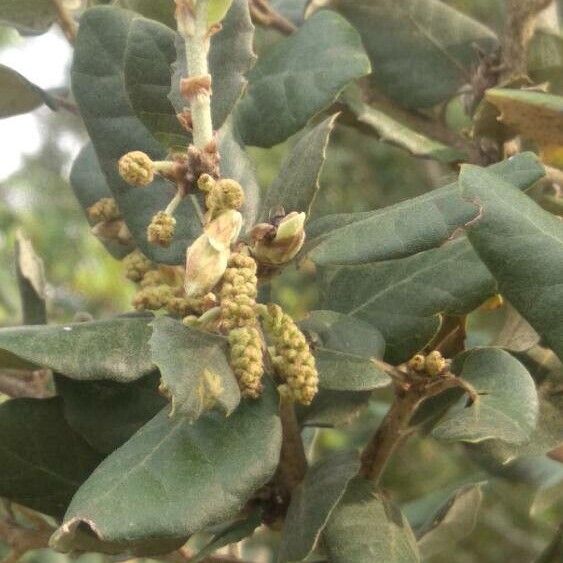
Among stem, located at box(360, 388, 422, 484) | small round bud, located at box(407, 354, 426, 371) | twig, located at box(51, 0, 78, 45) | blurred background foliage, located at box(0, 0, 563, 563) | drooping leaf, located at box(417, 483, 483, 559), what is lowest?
blurred background foliage, located at box(0, 0, 563, 563)

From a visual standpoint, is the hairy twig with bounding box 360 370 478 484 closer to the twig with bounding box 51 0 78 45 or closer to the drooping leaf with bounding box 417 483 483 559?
the drooping leaf with bounding box 417 483 483 559

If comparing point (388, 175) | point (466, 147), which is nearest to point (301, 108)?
point (466, 147)

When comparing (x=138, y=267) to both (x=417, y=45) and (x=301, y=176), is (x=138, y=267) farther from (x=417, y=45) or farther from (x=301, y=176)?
(x=417, y=45)

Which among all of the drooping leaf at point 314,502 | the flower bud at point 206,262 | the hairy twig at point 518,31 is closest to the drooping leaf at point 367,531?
the drooping leaf at point 314,502

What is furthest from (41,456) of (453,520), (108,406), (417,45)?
(417,45)

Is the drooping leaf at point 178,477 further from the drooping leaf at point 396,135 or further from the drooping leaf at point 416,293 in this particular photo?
the drooping leaf at point 396,135

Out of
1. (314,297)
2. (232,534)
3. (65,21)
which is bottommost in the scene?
(314,297)

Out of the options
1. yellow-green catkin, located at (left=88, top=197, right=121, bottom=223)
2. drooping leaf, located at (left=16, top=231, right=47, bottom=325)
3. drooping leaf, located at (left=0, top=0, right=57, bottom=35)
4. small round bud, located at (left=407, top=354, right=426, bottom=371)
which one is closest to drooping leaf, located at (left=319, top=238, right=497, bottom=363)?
small round bud, located at (left=407, top=354, right=426, bottom=371)
